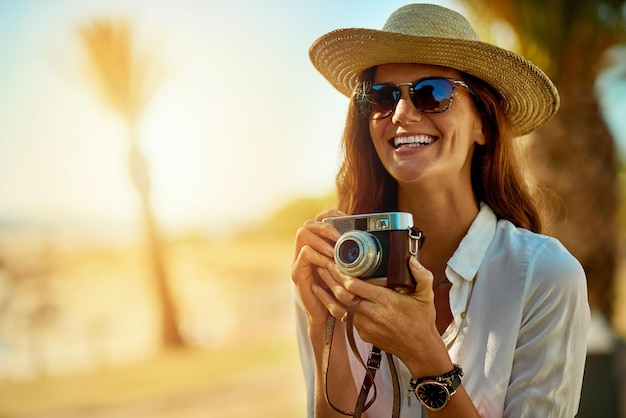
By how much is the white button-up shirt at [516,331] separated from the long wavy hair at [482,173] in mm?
213

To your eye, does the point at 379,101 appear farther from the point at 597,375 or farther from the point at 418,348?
the point at 597,375

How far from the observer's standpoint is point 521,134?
2160 mm

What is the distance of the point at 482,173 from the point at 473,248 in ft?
0.94

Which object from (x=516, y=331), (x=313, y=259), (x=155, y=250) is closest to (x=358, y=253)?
(x=313, y=259)

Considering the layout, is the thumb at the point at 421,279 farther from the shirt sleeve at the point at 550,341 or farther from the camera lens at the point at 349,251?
the shirt sleeve at the point at 550,341

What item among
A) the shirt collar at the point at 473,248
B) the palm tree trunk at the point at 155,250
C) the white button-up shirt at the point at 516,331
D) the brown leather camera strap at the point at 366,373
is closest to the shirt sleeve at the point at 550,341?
the white button-up shirt at the point at 516,331

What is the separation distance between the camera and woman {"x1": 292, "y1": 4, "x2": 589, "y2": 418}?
61.5 inches

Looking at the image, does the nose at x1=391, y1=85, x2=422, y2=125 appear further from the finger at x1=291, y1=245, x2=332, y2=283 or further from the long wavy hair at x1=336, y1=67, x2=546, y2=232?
the finger at x1=291, y1=245, x2=332, y2=283

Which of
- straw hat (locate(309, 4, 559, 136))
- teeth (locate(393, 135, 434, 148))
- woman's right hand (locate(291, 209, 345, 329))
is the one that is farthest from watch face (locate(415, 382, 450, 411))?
straw hat (locate(309, 4, 559, 136))

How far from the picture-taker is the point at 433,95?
5.74 feet

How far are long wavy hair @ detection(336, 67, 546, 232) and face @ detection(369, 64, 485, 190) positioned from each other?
10 cm

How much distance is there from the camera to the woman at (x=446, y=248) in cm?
156

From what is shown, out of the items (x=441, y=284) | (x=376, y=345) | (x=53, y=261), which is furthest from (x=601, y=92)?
(x=53, y=261)

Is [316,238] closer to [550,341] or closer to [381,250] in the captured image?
[381,250]
